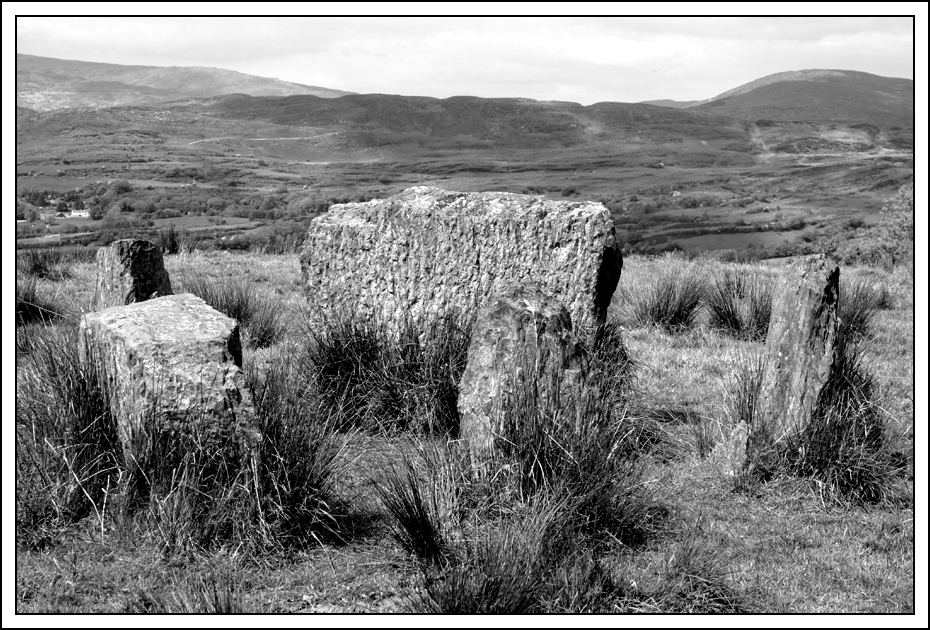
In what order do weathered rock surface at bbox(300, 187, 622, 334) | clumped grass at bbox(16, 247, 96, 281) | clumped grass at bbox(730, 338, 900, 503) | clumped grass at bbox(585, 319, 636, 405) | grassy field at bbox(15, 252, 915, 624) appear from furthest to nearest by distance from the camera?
clumped grass at bbox(16, 247, 96, 281)
weathered rock surface at bbox(300, 187, 622, 334)
clumped grass at bbox(585, 319, 636, 405)
clumped grass at bbox(730, 338, 900, 503)
grassy field at bbox(15, 252, 915, 624)

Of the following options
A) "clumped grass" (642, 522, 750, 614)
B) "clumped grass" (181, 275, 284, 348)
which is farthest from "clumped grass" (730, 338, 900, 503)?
"clumped grass" (181, 275, 284, 348)

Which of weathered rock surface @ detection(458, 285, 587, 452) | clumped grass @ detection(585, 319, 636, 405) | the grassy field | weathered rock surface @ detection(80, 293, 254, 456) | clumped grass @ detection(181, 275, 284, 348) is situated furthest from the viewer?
clumped grass @ detection(181, 275, 284, 348)

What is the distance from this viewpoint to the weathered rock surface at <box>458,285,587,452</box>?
4527 millimetres

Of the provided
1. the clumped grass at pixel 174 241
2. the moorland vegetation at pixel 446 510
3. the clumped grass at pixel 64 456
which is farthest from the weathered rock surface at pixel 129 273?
the clumped grass at pixel 174 241

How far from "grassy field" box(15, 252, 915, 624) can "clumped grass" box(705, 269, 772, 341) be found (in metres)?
3.56

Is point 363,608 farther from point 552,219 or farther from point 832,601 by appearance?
point 552,219

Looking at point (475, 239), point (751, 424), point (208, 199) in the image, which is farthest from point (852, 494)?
point (208, 199)

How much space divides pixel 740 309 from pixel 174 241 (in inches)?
374

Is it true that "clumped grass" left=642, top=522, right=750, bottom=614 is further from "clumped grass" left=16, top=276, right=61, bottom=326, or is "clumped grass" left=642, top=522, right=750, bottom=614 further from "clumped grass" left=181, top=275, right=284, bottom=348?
"clumped grass" left=16, top=276, right=61, bottom=326

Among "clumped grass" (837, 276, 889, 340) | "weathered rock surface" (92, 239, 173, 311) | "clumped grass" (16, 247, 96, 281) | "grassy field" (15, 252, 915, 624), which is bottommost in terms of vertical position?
"grassy field" (15, 252, 915, 624)

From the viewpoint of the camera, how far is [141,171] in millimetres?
45688

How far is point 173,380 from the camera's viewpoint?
4.11 metres

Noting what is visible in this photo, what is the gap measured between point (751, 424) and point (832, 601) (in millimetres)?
1483

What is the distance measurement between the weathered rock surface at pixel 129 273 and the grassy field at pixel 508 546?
4.74ft
